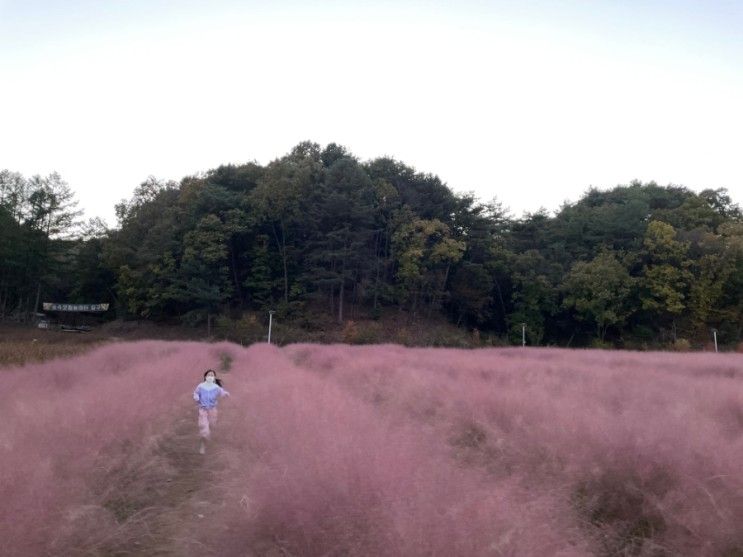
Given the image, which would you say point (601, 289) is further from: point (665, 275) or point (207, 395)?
point (207, 395)

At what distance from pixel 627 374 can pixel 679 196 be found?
50.2 m

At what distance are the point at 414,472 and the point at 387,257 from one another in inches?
1436

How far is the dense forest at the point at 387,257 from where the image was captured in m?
37.0

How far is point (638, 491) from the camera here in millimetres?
4285

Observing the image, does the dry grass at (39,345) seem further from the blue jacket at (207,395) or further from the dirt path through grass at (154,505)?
the dirt path through grass at (154,505)

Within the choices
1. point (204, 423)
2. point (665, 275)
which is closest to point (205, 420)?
point (204, 423)

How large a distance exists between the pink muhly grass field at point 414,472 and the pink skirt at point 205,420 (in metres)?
0.30

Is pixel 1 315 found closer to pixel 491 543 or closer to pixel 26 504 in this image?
pixel 26 504

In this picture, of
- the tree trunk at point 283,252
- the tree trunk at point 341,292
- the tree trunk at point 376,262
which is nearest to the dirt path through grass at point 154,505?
the tree trunk at point 341,292

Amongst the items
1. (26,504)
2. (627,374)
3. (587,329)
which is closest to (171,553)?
(26,504)

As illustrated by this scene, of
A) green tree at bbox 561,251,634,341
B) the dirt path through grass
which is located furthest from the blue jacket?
green tree at bbox 561,251,634,341

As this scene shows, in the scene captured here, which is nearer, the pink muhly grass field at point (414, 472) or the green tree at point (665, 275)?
the pink muhly grass field at point (414, 472)

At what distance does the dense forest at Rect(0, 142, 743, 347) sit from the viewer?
37031 millimetres

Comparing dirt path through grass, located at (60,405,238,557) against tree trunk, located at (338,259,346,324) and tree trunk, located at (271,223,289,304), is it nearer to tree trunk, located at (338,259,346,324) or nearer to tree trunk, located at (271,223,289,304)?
tree trunk, located at (338,259,346,324)
